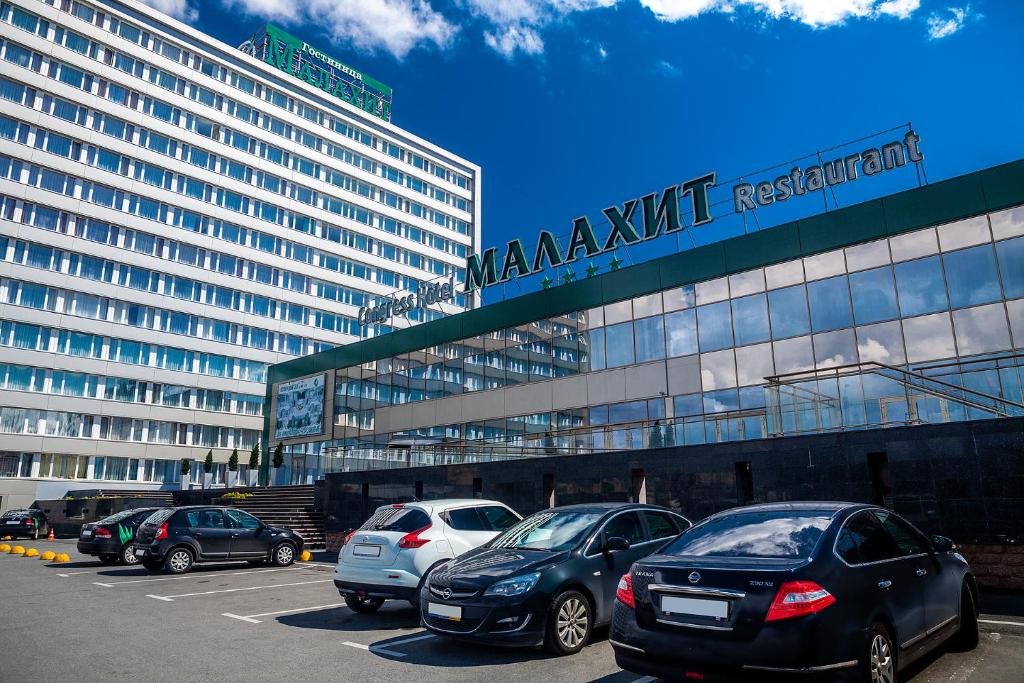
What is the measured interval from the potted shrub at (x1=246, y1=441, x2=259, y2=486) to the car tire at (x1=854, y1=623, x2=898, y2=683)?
171 ft

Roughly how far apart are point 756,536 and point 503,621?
2.83m

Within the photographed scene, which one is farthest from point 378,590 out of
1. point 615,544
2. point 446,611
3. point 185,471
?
point 185,471

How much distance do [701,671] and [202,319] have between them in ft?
200

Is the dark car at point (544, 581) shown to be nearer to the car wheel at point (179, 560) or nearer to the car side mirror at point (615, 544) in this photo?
the car side mirror at point (615, 544)

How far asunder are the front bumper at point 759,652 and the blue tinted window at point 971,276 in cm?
1918

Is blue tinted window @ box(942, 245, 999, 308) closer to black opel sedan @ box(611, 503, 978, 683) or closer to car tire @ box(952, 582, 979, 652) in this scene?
car tire @ box(952, 582, 979, 652)

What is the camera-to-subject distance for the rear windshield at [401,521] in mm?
10125

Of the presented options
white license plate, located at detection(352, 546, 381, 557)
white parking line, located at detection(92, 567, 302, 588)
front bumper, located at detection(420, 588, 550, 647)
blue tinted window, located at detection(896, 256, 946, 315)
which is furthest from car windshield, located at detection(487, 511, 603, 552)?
blue tinted window, located at detection(896, 256, 946, 315)

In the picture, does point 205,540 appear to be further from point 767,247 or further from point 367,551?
point 767,247

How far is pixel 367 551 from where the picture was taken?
10.1 meters

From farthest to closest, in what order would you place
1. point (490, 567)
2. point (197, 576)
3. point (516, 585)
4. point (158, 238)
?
1. point (158, 238)
2. point (197, 576)
3. point (490, 567)
4. point (516, 585)

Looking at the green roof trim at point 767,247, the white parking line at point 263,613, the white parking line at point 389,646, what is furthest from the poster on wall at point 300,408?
the white parking line at point 389,646

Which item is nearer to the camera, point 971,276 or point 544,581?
point 544,581

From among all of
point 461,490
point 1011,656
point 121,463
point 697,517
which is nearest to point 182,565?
point 461,490
